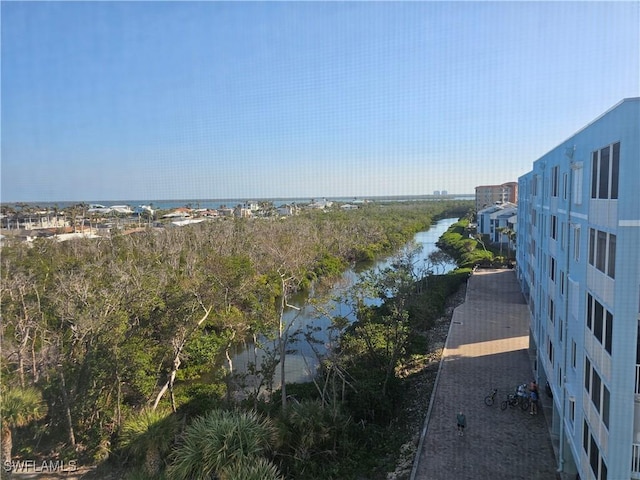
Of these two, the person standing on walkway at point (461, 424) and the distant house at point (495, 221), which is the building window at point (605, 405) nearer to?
the person standing on walkway at point (461, 424)

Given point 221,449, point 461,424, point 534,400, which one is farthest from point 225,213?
point 221,449

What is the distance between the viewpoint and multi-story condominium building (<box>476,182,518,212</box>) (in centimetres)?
2917

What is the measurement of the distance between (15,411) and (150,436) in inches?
36.1

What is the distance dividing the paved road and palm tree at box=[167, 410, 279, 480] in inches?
47.6

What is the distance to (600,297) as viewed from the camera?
222cm

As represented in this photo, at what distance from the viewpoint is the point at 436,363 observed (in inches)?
216

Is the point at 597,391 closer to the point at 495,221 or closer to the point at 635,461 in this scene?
the point at 635,461

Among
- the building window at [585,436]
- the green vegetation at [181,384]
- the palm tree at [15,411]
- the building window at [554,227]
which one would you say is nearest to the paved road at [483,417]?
the green vegetation at [181,384]

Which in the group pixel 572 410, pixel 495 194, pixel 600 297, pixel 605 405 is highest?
pixel 495 194

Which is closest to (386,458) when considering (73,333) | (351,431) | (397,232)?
(351,431)

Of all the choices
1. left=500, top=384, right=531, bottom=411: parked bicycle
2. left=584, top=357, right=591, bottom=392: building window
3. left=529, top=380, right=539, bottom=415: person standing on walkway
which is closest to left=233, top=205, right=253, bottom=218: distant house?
left=500, top=384, right=531, bottom=411: parked bicycle

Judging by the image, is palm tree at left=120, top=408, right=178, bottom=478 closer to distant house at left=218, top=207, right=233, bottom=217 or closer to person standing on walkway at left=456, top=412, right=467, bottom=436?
person standing on walkway at left=456, top=412, right=467, bottom=436

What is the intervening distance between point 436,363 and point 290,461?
8.81 feet

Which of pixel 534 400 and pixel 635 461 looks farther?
pixel 534 400
